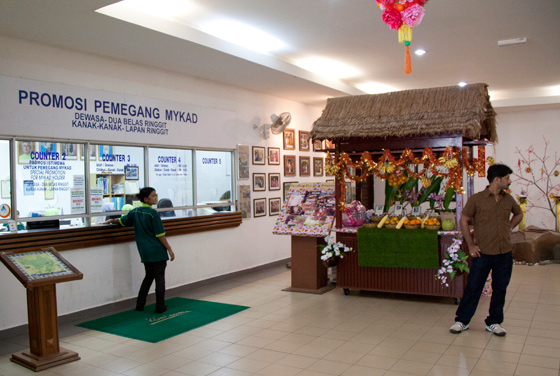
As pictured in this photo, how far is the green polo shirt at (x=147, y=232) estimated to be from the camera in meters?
6.61

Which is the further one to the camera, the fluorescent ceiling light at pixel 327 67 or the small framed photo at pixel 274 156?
the small framed photo at pixel 274 156

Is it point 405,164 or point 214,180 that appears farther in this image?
point 214,180

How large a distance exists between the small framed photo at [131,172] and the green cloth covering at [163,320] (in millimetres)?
1927

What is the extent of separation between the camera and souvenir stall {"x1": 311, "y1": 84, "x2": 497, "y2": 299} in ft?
21.8

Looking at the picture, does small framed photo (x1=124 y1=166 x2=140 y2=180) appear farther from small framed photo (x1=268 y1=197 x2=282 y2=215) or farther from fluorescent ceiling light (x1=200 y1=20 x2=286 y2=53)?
small framed photo (x1=268 y1=197 x2=282 y2=215)

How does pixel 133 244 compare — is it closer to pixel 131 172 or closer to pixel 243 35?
pixel 131 172

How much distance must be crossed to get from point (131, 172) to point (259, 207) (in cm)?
326

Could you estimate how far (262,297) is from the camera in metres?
7.57

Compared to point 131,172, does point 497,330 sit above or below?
below

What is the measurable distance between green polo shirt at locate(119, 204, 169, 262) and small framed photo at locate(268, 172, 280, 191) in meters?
3.99

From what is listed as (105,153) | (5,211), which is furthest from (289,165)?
(5,211)

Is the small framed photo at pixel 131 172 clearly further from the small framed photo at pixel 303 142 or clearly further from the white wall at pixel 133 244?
the small framed photo at pixel 303 142

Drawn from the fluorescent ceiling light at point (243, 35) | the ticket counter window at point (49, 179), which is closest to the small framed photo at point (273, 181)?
the fluorescent ceiling light at point (243, 35)

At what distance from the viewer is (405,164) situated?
702 cm
